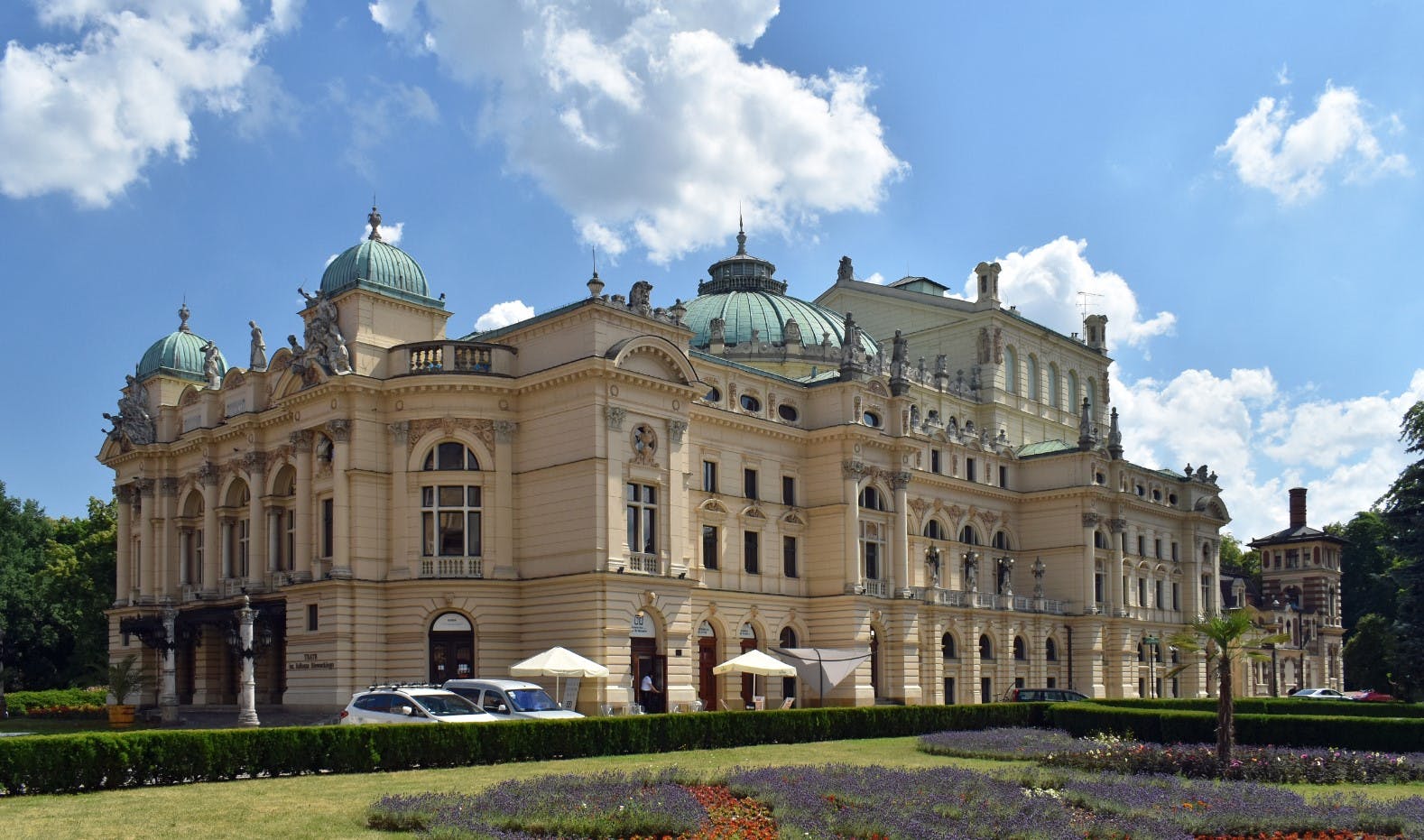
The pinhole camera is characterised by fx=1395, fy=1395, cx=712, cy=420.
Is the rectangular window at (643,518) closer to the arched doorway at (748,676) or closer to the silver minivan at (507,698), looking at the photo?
the arched doorway at (748,676)

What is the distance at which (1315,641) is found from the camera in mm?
109438

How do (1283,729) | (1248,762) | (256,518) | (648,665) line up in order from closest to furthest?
(1248,762) → (1283,729) → (648,665) → (256,518)

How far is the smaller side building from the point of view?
106 meters

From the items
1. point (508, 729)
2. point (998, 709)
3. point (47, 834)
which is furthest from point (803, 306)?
point (47, 834)

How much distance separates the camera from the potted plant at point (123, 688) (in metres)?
51.3

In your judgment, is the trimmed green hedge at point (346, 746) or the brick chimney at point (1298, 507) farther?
the brick chimney at point (1298, 507)

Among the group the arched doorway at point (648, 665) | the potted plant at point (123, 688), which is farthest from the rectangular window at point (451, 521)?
the potted plant at point (123, 688)

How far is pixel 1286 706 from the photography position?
2162 inches

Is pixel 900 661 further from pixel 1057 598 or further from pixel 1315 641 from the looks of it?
pixel 1315 641

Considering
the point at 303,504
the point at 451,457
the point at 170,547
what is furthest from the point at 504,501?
the point at 170,547

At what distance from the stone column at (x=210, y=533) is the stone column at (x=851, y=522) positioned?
27458 millimetres

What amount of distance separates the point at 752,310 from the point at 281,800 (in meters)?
53.9

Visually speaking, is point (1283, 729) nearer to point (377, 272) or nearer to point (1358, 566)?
point (377, 272)

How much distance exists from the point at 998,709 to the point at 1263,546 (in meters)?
76.8
